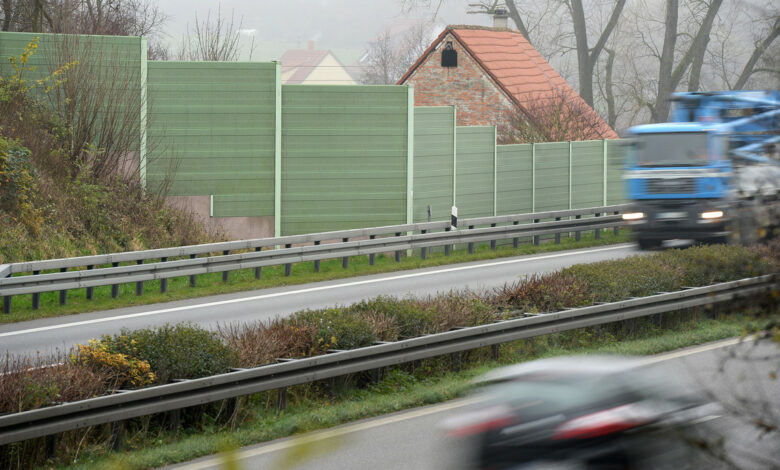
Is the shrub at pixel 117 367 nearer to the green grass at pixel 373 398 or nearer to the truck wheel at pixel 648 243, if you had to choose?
the green grass at pixel 373 398

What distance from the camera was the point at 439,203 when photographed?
25078mm

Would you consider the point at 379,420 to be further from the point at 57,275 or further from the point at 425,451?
the point at 57,275

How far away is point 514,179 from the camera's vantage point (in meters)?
27.2

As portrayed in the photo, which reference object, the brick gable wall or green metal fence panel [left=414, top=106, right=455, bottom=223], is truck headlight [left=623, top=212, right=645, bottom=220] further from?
the brick gable wall

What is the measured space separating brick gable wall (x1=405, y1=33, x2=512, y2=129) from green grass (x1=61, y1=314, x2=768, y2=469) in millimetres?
26709

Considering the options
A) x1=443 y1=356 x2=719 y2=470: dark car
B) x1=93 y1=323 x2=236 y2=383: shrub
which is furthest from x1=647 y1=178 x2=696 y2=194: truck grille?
x1=443 y1=356 x2=719 y2=470: dark car

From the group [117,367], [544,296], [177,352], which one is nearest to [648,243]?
[544,296]

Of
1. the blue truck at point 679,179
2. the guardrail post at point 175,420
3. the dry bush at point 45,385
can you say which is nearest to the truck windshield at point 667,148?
the blue truck at point 679,179

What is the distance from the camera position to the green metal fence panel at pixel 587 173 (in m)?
29.2

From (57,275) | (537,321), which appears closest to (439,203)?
(57,275)

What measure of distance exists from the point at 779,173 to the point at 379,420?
5781 mm

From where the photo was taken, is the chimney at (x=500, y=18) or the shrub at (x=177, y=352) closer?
the shrub at (x=177, y=352)

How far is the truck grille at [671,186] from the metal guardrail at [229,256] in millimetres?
3220

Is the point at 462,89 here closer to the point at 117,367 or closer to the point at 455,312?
the point at 455,312
